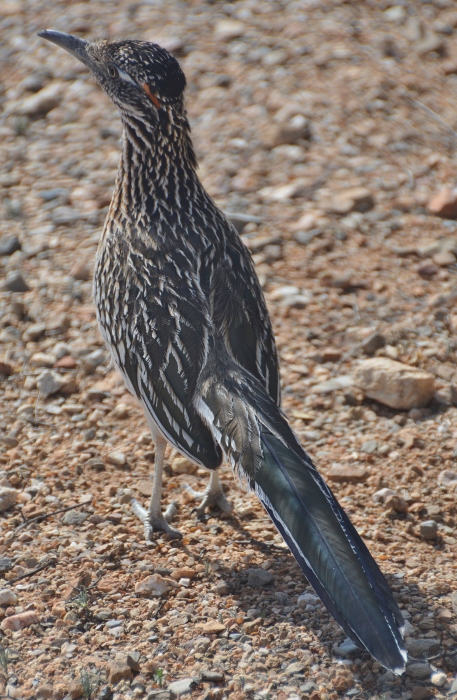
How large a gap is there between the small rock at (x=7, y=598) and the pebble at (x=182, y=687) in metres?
1.03

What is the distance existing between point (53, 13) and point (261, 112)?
3.11 metres

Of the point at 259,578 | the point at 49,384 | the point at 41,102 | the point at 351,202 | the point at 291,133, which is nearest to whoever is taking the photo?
the point at 259,578

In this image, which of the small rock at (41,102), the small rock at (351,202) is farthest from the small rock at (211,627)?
the small rock at (41,102)

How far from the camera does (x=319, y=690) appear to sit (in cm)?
397

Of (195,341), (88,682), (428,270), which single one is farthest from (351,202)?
(88,682)

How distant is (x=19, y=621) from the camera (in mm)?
4527

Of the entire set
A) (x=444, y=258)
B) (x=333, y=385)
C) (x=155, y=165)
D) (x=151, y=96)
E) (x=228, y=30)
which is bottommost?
(x=333, y=385)

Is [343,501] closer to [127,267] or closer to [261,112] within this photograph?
[127,267]

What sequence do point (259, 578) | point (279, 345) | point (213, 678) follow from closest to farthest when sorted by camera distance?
point (213, 678) → point (259, 578) → point (279, 345)

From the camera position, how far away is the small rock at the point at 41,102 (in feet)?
30.3

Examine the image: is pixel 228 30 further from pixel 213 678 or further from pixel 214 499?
pixel 213 678

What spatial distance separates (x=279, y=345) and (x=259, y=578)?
2.26 m

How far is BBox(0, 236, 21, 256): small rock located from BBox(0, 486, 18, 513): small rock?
2.71m

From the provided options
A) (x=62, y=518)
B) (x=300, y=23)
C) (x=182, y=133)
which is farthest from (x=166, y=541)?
(x=300, y=23)
